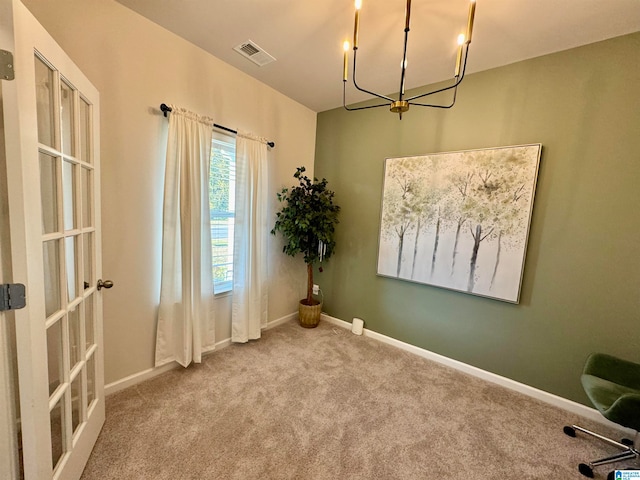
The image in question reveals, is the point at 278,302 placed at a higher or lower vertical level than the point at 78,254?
lower

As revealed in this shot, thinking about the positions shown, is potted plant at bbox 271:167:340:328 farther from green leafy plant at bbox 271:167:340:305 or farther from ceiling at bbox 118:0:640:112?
ceiling at bbox 118:0:640:112

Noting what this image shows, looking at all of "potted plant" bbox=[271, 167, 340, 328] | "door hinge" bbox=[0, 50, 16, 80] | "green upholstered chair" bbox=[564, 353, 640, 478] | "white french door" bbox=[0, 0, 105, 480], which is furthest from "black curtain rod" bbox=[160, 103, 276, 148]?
"green upholstered chair" bbox=[564, 353, 640, 478]

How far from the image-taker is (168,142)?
6.39 feet

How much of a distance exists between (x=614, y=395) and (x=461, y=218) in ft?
4.77

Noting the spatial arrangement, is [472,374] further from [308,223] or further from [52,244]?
[52,244]

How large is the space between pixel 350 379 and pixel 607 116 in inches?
108

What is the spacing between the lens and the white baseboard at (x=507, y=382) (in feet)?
6.18

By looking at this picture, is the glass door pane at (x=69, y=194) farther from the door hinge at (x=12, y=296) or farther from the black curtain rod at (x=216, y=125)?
the black curtain rod at (x=216, y=125)

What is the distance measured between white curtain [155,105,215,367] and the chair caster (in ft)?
8.72

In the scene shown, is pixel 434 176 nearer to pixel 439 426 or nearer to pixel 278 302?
pixel 439 426

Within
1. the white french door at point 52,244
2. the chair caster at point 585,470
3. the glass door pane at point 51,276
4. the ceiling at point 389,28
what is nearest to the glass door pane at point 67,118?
the white french door at point 52,244

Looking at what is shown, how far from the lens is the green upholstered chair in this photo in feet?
4.28

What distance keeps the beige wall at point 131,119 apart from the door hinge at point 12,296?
3.32ft

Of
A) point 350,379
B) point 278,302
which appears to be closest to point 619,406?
point 350,379
